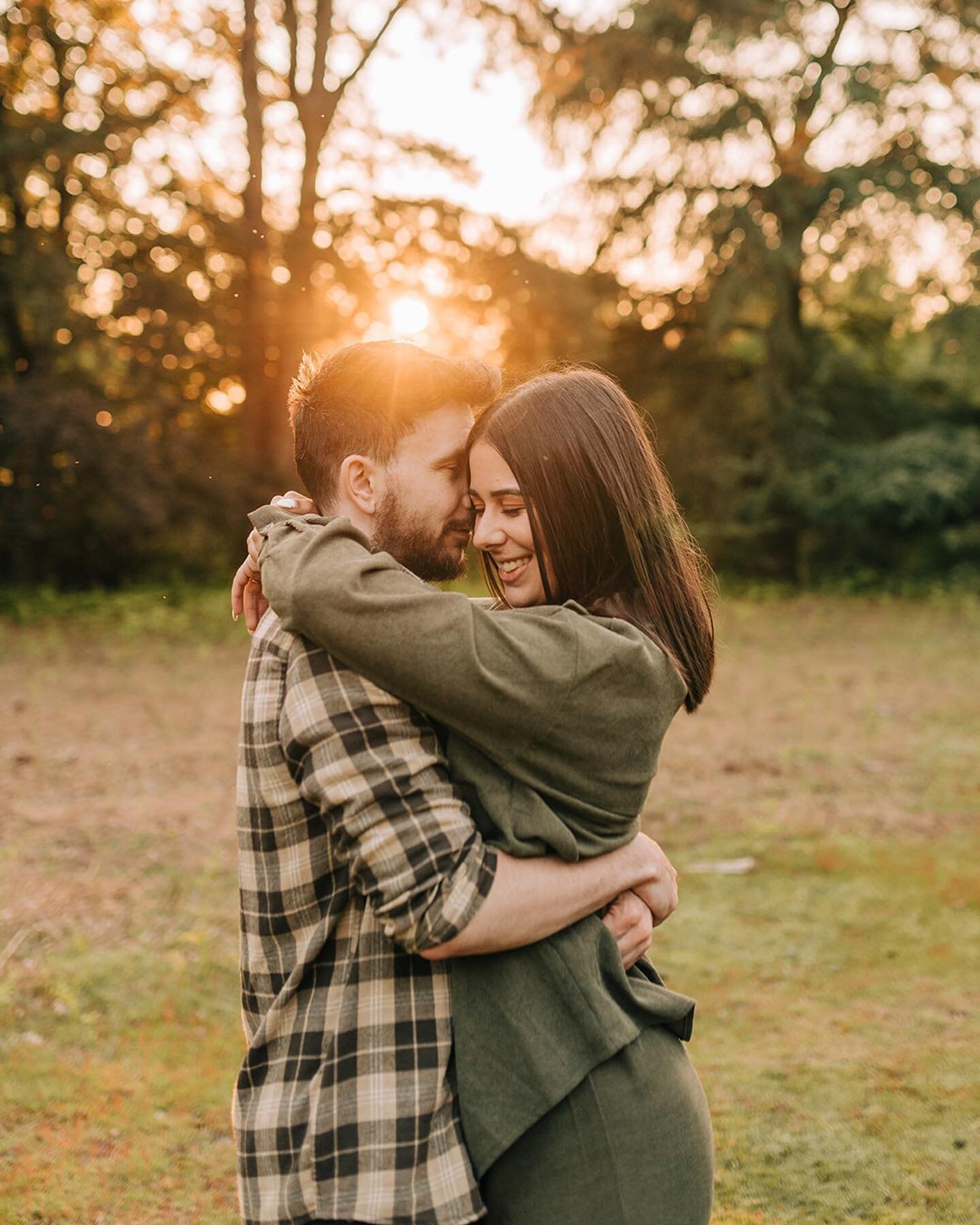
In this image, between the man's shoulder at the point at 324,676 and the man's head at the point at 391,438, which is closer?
the man's shoulder at the point at 324,676

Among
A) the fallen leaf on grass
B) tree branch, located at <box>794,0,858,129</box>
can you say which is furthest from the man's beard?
tree branch, located at <box>794,0,858,129</box>

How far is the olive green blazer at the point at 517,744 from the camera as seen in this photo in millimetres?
1464

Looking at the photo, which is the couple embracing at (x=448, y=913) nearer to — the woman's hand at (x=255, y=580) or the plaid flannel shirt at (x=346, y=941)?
the plaid flannel shirt at (x=346, y=941)

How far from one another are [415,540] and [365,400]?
244 millimetres

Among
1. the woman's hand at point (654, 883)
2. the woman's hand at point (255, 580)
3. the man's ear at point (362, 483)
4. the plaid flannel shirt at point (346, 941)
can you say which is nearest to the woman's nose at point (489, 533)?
the man's ear at point (362, 483)

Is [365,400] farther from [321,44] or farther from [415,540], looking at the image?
[321,44]

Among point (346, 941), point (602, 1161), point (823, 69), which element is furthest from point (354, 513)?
point (823, 69)

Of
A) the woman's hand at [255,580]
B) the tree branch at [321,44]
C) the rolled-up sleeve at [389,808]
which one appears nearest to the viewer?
the rolled-up sleeve at [389,808]

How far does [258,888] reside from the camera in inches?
62.7

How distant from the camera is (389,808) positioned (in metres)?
1.44

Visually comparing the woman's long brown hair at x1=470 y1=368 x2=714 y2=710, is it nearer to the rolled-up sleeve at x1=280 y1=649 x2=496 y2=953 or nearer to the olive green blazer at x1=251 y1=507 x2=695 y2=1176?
the olive green blazer at x1=251 y1=507 x2=695 y2=1176

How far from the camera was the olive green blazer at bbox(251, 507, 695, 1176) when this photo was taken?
146 cm

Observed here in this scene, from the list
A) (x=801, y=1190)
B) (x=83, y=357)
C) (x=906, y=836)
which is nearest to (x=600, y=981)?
(x=801, y=1190)

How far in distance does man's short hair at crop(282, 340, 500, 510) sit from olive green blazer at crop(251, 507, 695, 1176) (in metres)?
0.25
